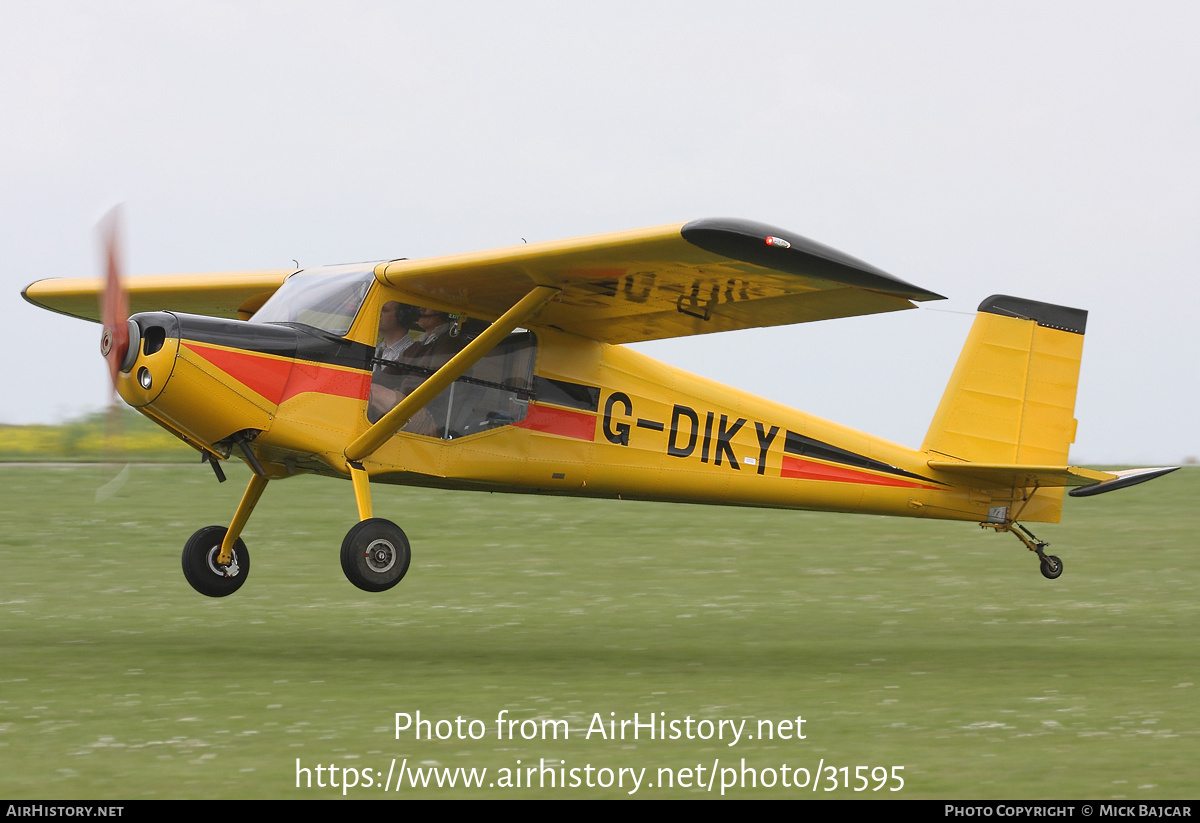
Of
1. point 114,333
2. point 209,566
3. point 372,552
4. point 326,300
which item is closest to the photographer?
point 114,333

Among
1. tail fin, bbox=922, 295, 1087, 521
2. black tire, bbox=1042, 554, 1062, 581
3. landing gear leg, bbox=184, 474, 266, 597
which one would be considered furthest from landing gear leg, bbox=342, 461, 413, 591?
black tire, bbox=1042, 554, 1062, 581

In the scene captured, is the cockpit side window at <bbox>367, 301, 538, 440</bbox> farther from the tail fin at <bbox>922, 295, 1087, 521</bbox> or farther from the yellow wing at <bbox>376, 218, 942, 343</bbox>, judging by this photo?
the tail fin at <bbox>922, 295, 1087, 521</bbox>

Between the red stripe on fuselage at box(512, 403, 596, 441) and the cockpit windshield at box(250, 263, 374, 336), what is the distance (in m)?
1.78

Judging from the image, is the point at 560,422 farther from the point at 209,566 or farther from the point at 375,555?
the point at 209,566

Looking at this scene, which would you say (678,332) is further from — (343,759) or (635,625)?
(343,759)

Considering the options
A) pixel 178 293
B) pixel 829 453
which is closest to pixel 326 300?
pixel 178 293

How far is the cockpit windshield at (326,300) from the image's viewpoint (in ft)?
34.0

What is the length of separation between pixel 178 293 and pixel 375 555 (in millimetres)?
5082

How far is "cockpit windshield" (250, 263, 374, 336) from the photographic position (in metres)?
10.4

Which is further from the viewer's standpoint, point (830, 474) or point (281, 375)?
point (830, 474)

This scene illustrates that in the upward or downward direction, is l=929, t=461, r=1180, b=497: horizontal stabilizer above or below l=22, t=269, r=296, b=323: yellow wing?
below

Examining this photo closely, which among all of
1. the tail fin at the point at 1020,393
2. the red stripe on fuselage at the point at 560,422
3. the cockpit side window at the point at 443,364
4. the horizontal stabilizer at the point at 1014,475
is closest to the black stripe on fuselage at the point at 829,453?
the horizontal stabilizer at the point at 1014,475

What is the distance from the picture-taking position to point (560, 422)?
11.2m

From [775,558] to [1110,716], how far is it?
10.0 m
